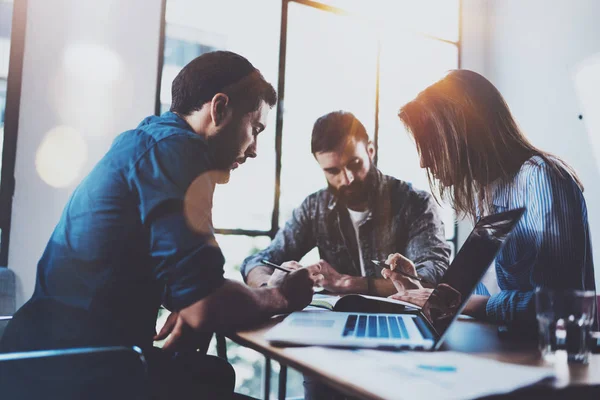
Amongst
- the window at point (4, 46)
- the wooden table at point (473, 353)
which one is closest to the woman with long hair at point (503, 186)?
the wooden table at point (473, 353)

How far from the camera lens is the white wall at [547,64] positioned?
10.5 feet

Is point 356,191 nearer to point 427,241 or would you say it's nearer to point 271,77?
point 427,241

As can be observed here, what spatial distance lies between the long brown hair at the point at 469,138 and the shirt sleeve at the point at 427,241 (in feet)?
1.79

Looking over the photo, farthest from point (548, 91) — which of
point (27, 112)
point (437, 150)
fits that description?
point (27, 112)

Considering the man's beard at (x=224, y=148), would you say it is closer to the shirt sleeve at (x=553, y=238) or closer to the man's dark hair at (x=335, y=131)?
the shirt sleeve at (x=553, y=238)

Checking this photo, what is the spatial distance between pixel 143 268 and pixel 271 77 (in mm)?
2239

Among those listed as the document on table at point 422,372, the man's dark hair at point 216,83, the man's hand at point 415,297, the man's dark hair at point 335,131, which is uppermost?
the man's dark hair at point 335,131

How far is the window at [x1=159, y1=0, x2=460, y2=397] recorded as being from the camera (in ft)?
10.0

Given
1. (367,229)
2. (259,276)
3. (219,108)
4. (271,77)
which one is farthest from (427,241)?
(271,77)

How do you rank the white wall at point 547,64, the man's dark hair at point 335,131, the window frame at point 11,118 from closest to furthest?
the window frame at point 11,118, the man's dark hair at point 335,131, the white wall at point 547,64

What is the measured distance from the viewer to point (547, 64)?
3.55 m

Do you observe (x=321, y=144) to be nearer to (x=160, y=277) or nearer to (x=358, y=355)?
(x=160, y=277)

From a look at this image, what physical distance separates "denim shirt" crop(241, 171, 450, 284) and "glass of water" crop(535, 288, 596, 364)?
4.98 ft

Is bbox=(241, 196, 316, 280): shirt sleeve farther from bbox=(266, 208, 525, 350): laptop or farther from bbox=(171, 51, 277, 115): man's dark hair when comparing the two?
bbox=(266, 208, 525, 350): laptop
